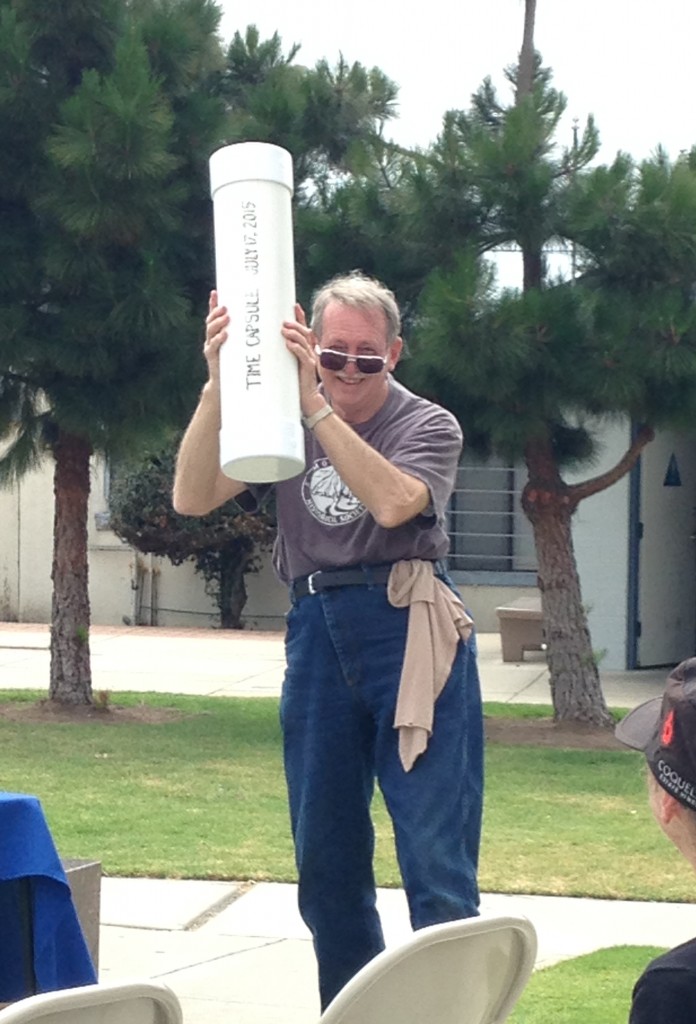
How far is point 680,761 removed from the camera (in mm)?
1729

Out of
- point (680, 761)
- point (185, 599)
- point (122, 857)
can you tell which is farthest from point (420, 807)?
point (185, 599)

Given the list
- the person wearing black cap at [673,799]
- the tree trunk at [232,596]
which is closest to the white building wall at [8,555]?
the tree trunk at [232,596]

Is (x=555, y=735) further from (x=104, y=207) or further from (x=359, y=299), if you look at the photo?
(x=359, y=299)

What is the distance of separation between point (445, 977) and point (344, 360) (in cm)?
163

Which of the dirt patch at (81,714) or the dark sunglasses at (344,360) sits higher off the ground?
the dark sunglasses at (344,360)

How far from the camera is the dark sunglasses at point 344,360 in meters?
3.38

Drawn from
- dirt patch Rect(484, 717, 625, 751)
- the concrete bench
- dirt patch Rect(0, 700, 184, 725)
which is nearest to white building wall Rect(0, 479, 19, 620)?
the concrete bench

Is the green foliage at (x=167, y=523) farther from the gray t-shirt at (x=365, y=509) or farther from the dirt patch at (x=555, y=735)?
the gray t-shirt at (x=365, y=509)

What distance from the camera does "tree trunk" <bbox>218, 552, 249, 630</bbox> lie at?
16.9 meters

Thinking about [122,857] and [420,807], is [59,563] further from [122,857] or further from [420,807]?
[420,807]

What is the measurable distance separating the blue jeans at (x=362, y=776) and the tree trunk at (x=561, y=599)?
5.98 m

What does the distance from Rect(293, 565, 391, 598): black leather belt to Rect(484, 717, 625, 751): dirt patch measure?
584 centimetres

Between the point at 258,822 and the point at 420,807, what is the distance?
375 cm

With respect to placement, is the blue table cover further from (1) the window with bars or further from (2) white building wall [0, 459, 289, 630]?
(2) white building wall [0, 459, 289, 630]
